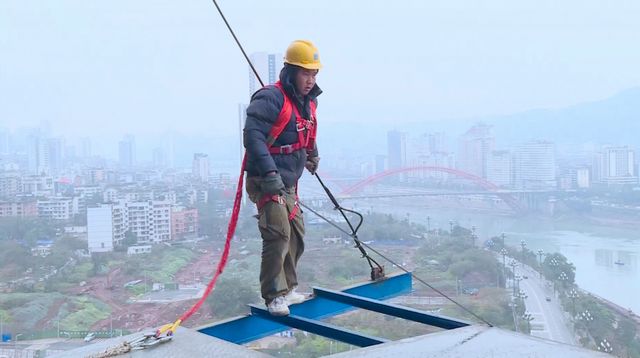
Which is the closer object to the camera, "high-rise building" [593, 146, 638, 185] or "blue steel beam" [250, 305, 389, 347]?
"blue steel beam" [250, 305, 389, 347]

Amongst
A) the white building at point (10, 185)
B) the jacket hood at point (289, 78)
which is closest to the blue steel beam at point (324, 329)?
the jacket hood at point (289, 78)

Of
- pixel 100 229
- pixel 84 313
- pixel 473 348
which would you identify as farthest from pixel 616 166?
pixel 473 348

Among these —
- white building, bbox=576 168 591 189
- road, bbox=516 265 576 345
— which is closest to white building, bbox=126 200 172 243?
road, bbox=516 265 576 345

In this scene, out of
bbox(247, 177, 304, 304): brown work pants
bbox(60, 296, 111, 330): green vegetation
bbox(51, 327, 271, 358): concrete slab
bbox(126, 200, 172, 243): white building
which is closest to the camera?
bbox(51, 327, 271, 358): concrete slab

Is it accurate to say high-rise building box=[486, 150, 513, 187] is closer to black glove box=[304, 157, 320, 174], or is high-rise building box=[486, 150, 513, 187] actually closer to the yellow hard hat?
black glove box=[304, 157, 320, 174]

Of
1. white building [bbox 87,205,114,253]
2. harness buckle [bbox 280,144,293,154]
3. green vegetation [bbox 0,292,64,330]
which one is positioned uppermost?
harness buckle [bbox 280,144,293,154]

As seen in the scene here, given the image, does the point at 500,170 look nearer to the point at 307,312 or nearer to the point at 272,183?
the point at 307,312

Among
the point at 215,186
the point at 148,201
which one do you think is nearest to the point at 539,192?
the point at 215,186
